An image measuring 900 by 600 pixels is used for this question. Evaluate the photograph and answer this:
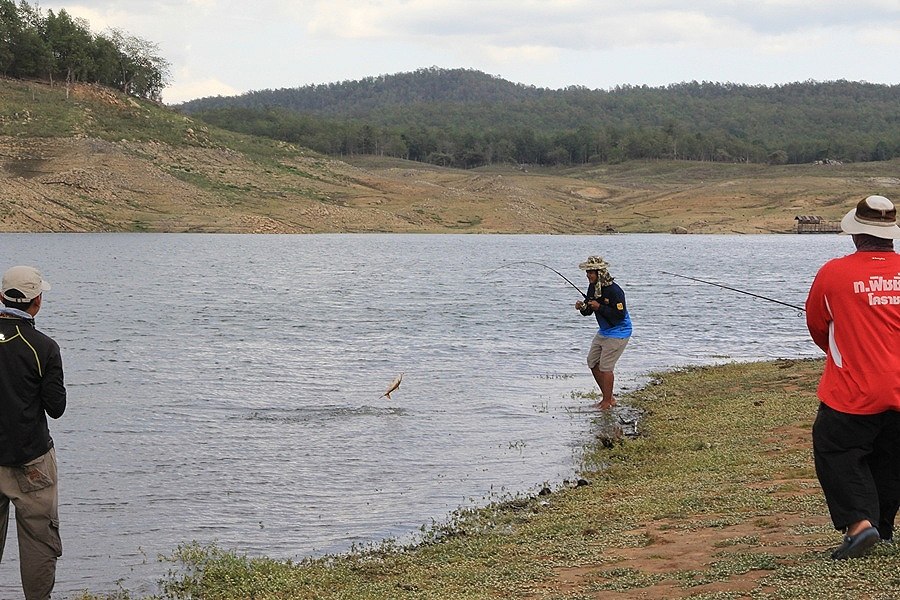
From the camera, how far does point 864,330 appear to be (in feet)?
21.8

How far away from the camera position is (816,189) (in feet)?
380

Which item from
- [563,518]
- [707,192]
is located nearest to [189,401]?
[563,518]

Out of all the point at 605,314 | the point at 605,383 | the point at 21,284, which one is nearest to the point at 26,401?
the point at 21,284

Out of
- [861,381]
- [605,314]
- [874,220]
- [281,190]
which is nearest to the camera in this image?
[861,381]

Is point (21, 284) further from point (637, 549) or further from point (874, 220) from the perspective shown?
point (874, 220)

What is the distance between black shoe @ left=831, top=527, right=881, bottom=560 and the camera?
21.8 ft

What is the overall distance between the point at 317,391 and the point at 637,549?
40.1 ft

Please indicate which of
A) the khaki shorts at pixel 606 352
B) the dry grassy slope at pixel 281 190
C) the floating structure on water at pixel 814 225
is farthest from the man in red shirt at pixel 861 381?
the floating structure on water at pixel 814 225

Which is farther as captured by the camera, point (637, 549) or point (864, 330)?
point (637, 549)

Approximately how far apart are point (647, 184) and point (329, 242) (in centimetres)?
6157

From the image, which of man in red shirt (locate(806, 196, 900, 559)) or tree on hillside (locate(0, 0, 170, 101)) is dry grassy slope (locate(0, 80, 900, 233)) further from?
man in red shirt (locate(806, 196, 900, 559))

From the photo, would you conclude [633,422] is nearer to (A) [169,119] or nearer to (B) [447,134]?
(A) [169,119]

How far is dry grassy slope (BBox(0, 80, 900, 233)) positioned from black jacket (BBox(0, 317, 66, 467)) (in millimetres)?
75054

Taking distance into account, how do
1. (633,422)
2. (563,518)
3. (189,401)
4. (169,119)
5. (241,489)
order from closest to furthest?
1. (563,518)
2. (241,489)
3. (633,422)
4. (189,401)
5. (169,119)
